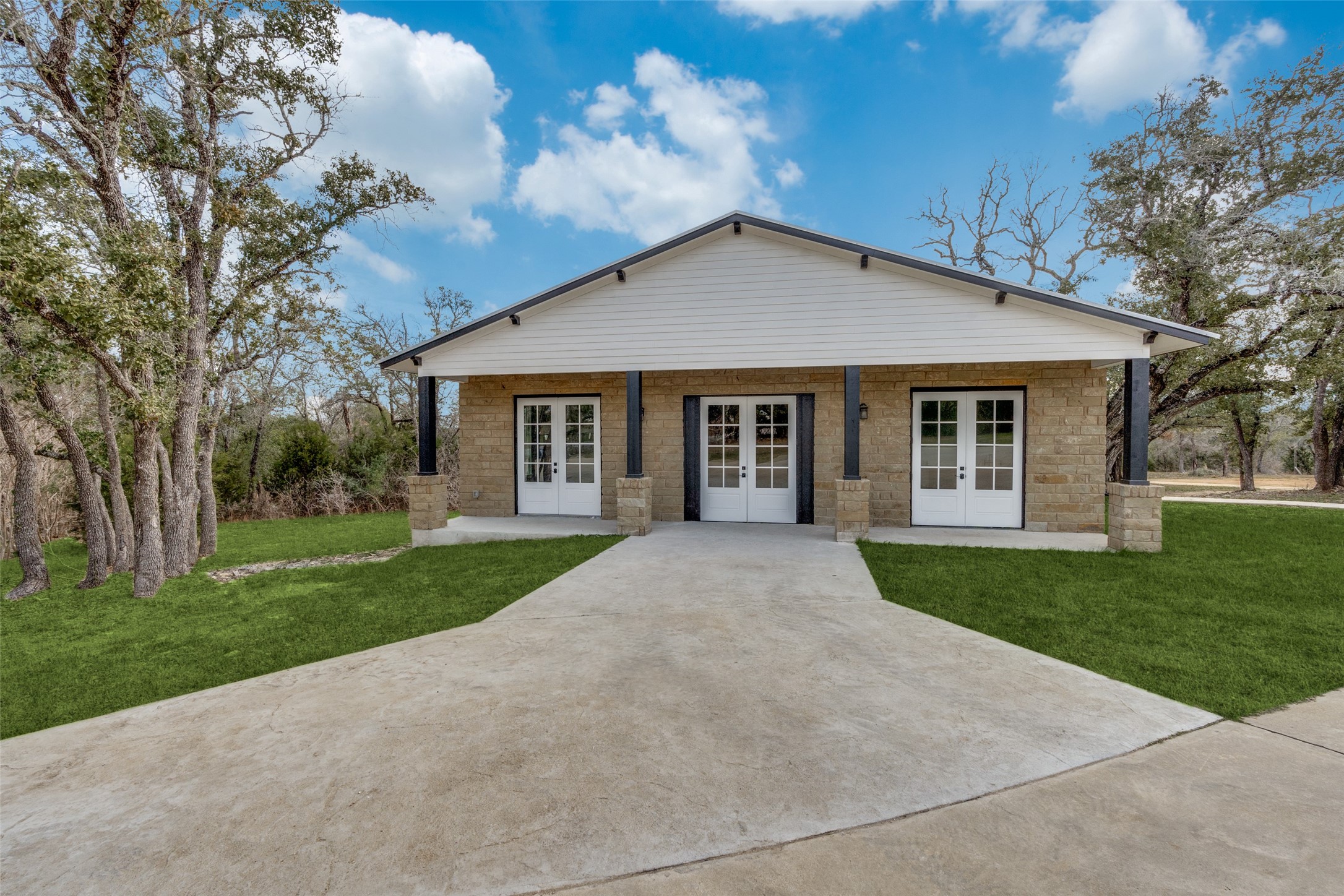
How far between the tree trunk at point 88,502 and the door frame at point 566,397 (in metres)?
4.97

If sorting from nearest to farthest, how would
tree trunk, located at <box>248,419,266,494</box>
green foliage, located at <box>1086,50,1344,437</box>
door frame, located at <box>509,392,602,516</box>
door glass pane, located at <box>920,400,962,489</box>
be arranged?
door glass pane, located at <box>920,400,962,489</box>, door frame, located at <box>509,392,602,516</box>, green foliage, located at <box>1086,50,1344,437</box>, tree trunk, located at <box>248,419,266,494</box>

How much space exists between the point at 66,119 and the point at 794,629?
7848 mm

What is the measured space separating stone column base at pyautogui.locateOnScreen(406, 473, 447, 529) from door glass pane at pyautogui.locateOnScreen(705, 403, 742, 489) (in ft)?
13.5

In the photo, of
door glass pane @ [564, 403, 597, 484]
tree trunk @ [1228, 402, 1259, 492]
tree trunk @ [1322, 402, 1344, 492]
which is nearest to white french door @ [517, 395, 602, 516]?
door glass pane @ [564, 403, 597, 484]

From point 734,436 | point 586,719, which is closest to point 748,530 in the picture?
point 734,436

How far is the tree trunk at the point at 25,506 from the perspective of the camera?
5531 mm

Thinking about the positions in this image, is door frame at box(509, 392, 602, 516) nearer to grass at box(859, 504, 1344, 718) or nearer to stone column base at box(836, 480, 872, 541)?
stone column base at box(836, 480, 872, 541)

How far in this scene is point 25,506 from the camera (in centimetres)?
586

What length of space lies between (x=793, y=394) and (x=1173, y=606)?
16.5 feet

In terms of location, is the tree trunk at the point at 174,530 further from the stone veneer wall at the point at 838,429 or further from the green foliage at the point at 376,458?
the green foliage at the point at 376,458

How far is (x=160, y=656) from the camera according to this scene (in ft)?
12.7

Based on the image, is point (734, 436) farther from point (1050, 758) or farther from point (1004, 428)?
point (1050, 758)

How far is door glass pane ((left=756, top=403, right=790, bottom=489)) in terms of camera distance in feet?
28.3

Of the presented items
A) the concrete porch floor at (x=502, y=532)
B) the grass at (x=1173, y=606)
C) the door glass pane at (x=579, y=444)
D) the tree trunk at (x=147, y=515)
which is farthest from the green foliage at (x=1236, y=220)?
the tree trunk at (x=147, y=515)
